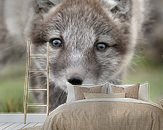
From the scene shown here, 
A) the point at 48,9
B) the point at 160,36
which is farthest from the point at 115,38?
the point at 48,9

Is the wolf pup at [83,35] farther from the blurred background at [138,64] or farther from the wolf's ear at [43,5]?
the blurred background at [138,64]

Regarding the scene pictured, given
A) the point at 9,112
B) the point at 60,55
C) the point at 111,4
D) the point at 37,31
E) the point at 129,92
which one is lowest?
the point at 9,112

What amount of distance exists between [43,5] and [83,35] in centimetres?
67

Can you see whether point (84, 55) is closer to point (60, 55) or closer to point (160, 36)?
point (60, 55)

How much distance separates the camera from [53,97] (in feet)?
16.2

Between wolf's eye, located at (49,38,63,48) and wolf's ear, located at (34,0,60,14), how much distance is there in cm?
40

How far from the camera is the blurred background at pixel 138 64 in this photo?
15.9ft

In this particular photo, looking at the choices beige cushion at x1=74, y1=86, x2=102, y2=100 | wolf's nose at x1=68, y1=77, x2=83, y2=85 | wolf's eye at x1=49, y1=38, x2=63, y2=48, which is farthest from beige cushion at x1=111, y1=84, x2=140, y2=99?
wolf's eye at x1=49, y1=38, x2=63, y2=48

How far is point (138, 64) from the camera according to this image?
16.1 ft

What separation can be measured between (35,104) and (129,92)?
1.52m

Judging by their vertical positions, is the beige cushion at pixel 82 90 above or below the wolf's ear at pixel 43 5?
below

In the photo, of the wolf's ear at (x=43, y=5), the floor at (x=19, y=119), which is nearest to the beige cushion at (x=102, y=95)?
the floor at (x=19, y=119)

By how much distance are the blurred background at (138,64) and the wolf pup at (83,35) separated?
137 mm

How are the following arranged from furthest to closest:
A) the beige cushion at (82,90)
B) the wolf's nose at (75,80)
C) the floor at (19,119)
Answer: the floor at (19,119) < the wolf's nose at (75,80) < the beige cushion at (82,90)
